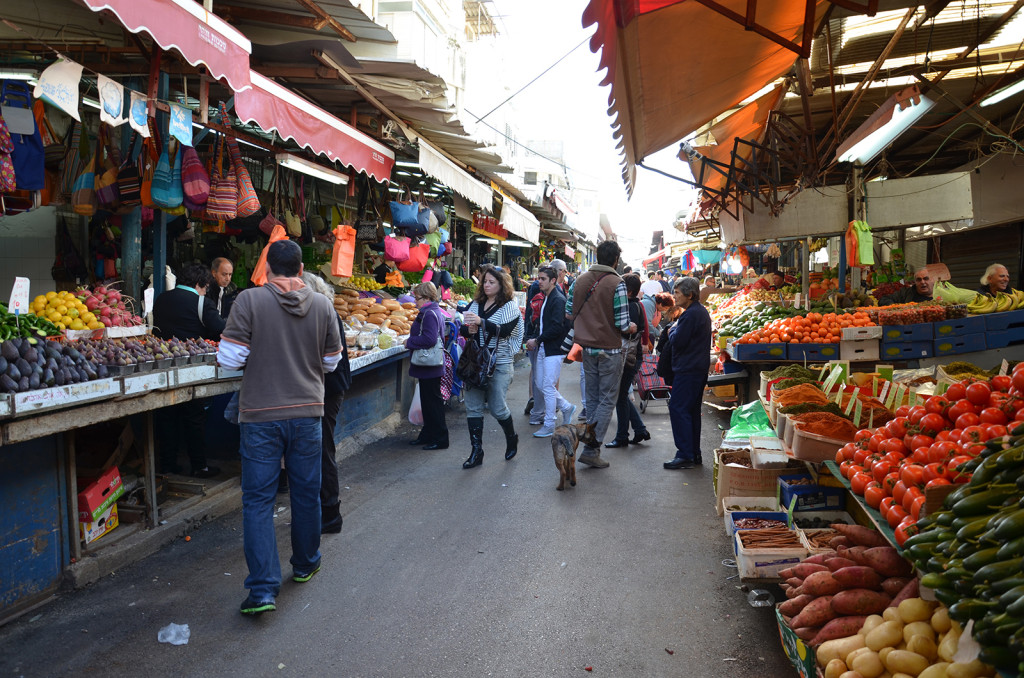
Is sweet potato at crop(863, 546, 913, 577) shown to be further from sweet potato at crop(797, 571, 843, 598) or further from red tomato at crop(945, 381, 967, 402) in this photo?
red tomato at crop(945, 381, 967, 402)

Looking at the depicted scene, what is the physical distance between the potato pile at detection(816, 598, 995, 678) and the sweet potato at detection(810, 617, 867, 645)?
0.22ft

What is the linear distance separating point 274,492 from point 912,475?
3.39 metres

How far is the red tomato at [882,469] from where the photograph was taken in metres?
3.33

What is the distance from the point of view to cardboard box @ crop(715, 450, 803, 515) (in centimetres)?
530

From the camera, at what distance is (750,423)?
6.78 meters

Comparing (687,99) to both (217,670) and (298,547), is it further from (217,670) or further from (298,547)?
(217,670)

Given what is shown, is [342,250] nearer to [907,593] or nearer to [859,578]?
[859,578]

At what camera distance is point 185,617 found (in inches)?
152

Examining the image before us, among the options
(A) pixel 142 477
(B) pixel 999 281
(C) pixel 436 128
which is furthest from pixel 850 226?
(A) pixel 142 477

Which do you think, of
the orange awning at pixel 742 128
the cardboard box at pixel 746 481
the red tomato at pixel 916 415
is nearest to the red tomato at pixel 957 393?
the red tomato at pixel 916 415

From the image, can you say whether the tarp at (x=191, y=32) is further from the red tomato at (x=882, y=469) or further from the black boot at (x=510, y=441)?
the red tomato at (x=882, y=469)

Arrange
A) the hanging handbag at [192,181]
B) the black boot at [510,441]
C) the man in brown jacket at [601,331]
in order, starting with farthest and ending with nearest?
the black boot at [510,441] < the man in brown jacket at [601,331] < the hanging handbag at [192,181]

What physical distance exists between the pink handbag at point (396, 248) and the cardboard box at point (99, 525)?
17.7 feet

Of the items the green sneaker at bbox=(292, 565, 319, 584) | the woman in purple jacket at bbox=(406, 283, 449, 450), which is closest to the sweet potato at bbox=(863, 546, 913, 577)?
the green sneaker at bbox=(292, 565, 319, 584)
